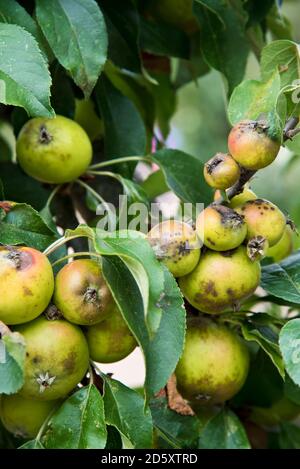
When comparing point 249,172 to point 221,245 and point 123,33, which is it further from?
point 123,33

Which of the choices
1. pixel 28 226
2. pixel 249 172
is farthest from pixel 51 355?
pixel 249 172

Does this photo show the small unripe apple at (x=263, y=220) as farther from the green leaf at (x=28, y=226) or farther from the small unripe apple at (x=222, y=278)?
the green leaf at (x=28, y=226)

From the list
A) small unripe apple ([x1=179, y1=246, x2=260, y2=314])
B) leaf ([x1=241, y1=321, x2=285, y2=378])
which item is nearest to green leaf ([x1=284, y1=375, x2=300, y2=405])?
leaf ([x1=241, y1=321, x2=285, y2=378])

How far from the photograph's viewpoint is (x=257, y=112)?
796mm

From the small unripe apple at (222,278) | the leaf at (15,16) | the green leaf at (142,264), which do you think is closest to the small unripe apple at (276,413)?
the small unripe apple at (222,278)

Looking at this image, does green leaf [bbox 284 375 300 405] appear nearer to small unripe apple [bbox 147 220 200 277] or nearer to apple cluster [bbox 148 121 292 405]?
apple cluster [bbox 148 121 292 405]

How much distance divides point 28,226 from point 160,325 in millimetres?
176

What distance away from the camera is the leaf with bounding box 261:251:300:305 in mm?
824

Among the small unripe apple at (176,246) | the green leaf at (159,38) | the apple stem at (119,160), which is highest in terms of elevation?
the small unripe apple at (176,246)

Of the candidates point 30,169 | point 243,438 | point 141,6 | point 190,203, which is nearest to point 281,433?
point 243,438

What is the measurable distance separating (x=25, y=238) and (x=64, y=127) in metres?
0.18

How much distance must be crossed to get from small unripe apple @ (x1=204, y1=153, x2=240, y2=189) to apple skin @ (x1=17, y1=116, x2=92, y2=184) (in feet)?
0.73

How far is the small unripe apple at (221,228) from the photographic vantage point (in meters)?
0.75

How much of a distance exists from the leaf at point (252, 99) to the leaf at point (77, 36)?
156 mm
